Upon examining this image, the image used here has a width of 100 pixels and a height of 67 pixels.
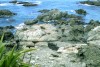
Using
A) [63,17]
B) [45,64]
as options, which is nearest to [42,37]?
[45,64]

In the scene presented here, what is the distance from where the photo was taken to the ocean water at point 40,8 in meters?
33.6

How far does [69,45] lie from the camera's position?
67.9 feet

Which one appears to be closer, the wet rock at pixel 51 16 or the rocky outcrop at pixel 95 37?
the rocky outcrop at pixel 95 37

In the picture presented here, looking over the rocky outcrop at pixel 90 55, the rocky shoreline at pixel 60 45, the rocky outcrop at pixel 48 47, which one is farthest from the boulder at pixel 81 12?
the rocky outcrop at pixel 90 55

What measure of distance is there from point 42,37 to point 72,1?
24.9 metres

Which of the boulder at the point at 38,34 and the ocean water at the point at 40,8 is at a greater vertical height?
the boulder at the point at 38,34

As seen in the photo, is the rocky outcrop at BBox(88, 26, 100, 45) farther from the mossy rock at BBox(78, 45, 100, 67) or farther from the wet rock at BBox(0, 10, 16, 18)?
the wet rock at BBox(0, 10, 16, 18)

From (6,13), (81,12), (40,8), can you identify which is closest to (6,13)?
(6,13)

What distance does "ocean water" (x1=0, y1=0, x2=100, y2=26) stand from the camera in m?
33.6

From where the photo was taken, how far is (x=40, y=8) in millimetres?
40812

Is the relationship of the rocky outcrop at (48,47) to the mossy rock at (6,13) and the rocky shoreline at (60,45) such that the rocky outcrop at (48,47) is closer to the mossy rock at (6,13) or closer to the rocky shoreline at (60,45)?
the rocky shoreline at (60,45)

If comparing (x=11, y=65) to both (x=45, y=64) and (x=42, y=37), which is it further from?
(x=42, y=37)

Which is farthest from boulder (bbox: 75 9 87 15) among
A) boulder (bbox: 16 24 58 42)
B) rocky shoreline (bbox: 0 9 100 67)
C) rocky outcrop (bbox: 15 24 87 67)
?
boulder (bbox: 16 24 58 42)

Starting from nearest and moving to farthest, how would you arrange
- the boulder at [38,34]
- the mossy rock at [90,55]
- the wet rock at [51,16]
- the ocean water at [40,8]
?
the mossy rock at [90,55] → the boulder at [38,34] → the wet rock at [51,16] → the ocean water at [40,8]
